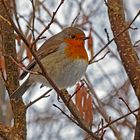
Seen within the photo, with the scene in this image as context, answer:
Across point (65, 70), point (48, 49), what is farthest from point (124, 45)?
point (48, 49)

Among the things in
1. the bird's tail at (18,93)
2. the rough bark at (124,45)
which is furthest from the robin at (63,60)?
the rough bark at (124,45)

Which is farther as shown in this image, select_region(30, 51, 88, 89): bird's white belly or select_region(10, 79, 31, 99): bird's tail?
select_region(30, 51, 88, 89): bird's white belly

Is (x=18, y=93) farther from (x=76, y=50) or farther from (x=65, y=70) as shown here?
(x=76, y=50)

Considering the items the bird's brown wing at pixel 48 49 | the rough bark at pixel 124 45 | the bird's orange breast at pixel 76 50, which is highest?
the bird's brown wing at pixel 48 49

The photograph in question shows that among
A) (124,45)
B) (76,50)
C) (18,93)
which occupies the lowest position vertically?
(124,45)

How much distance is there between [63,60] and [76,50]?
0.11 m

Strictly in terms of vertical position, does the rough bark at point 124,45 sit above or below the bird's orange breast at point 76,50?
below

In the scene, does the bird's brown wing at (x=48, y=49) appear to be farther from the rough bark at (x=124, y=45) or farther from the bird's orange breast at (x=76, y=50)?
the rough bark at (x=124, y=45)

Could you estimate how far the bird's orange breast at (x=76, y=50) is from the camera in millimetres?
2773

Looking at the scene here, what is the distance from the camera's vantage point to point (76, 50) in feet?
9.21

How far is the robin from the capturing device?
2.70 m

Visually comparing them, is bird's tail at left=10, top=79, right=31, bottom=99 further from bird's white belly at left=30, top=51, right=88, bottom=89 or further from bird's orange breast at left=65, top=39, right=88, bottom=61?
bird's orange breast at left=65, top=39, right=88, bottom=61

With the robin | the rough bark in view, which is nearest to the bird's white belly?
the robin

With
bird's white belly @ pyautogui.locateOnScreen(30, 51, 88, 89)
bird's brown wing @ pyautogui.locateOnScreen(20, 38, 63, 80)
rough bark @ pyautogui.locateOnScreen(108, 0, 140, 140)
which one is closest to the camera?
rough bark @ pyautogui.locateOnScreen(108, 0, 140, 140)
